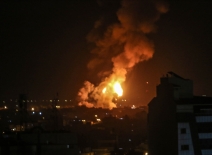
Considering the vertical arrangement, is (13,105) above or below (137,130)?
above

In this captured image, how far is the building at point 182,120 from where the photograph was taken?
2458 centimetres

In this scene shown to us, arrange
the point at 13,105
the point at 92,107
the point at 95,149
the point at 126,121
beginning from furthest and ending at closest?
1. the point at 13,105
2. the point at 92,107
3. the point at 126,121
4. the point at 95,149

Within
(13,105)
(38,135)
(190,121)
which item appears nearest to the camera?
(190,121)

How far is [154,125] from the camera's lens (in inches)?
1121

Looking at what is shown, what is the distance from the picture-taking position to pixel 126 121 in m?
63.4

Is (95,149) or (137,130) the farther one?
(137,130)

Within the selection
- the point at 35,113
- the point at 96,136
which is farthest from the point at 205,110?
the point at 35,113

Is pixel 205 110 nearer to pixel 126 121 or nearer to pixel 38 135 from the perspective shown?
pixel 38 135

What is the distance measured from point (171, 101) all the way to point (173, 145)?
8.67 feet

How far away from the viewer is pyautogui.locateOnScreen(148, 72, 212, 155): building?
968 inches

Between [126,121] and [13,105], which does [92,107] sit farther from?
[13,105]

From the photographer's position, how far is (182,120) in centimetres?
2489

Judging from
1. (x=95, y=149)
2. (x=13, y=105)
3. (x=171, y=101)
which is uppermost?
(x=13, y=105)

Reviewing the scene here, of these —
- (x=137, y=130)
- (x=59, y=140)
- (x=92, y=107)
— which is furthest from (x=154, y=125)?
(x=92, y=107)
